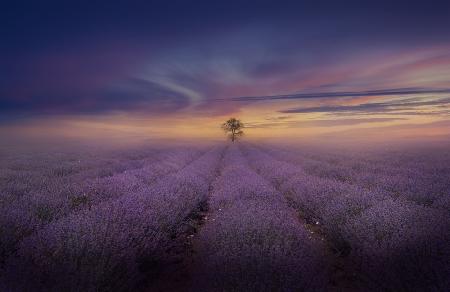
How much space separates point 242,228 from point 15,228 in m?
2.37

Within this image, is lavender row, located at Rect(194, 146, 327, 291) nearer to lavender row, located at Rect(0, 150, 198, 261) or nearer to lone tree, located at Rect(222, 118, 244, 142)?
lavender row, located at Rect(0, 150, 198, 261)

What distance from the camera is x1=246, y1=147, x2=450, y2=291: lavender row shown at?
2402 mm

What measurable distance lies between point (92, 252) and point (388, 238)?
2.76 metres

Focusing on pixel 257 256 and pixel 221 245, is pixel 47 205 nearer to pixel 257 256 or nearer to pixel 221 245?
pixel 221 245

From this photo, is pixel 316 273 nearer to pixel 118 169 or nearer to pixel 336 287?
pixel 336 287

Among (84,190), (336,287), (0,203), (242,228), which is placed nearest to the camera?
(336,287)

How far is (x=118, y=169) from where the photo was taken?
32.1 feet

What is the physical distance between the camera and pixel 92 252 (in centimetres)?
275

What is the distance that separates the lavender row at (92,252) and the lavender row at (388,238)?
2005mm

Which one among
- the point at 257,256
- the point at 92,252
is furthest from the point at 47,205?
the point at 257,256

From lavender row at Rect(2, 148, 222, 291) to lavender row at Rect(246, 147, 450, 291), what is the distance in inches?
78.9

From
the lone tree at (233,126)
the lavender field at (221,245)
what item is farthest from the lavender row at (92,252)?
the lone tree at (233,126)

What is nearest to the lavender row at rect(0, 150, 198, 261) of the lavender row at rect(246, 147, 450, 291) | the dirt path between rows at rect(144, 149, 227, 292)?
the dirt path between rows at rect(144, 149, 227, 292)

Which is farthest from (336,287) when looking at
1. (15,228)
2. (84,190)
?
(84,190)
